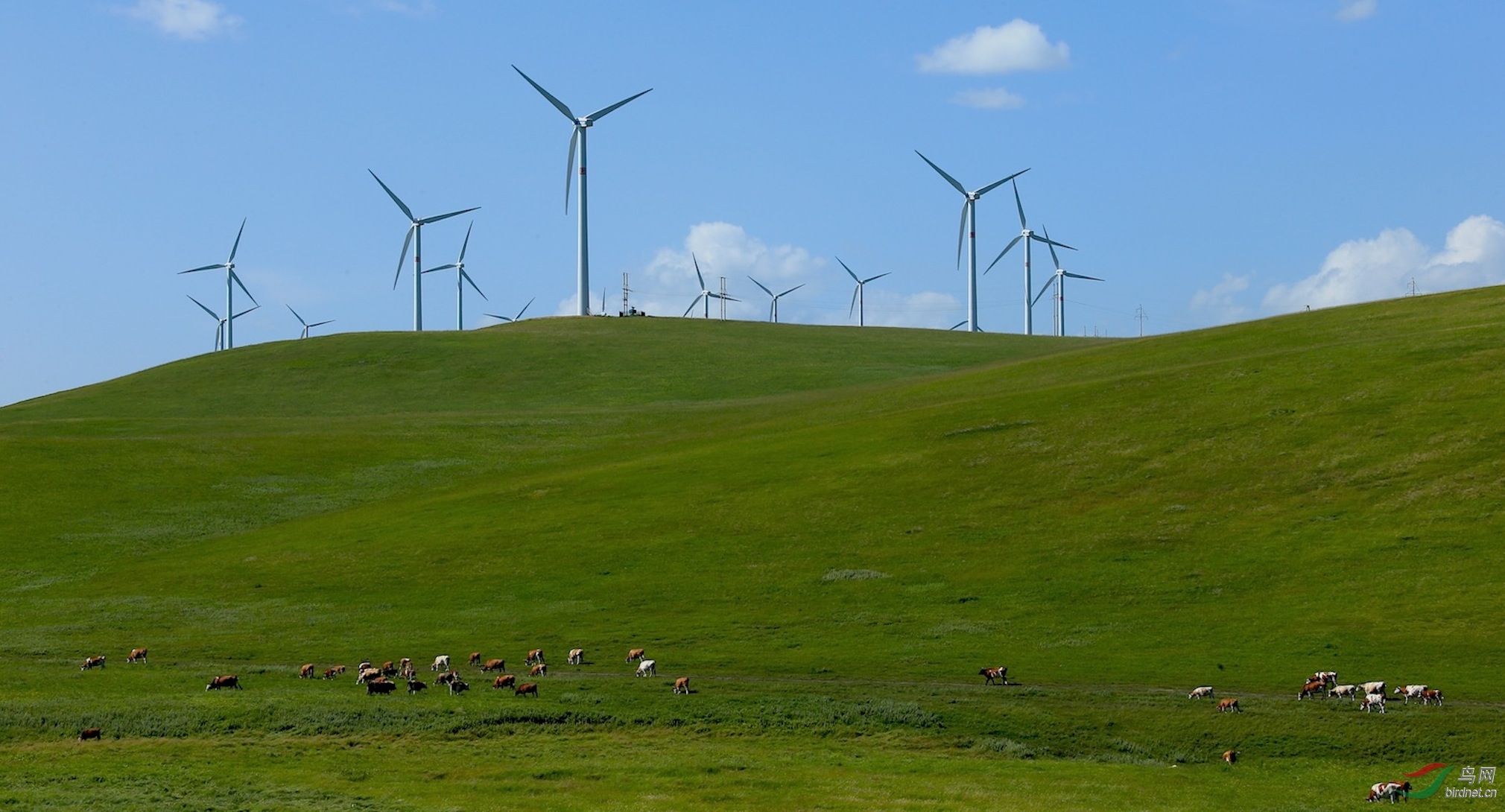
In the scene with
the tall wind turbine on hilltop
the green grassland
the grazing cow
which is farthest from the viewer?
the tall wind turbine on hilltop

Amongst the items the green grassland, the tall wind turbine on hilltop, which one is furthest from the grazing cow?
the tall wind turbine on hilltop

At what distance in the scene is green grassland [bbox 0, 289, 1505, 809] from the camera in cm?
2738

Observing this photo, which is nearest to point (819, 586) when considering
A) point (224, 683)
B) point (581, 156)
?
point (224, 683)

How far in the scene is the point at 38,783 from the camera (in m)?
24.8

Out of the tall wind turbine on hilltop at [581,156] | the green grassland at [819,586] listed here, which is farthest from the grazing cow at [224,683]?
the tall wind turbine on hilltop at [581,156]

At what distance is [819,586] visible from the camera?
4628 cm

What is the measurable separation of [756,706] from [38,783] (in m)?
14.9

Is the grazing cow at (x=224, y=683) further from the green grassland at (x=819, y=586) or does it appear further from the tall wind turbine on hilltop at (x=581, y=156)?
the tall wind turbine on hilltop at (x=581, y=156)

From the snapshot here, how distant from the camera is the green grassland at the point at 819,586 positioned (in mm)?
27375

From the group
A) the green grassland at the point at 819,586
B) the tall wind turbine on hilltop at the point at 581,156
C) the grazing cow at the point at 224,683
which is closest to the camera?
the green grassland at the point at 819,586

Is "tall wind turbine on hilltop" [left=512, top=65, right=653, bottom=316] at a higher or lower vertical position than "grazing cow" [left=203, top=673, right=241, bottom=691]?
higher

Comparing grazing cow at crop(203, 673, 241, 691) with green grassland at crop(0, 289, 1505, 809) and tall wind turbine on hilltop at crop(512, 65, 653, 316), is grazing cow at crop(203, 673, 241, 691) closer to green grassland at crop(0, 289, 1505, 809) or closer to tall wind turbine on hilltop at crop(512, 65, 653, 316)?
green grassland at crop(0, 289, 1505, 809)

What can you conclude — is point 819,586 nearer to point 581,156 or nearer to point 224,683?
point 224,683

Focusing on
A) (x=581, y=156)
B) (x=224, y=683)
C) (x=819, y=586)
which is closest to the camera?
(x=224, y=683)
